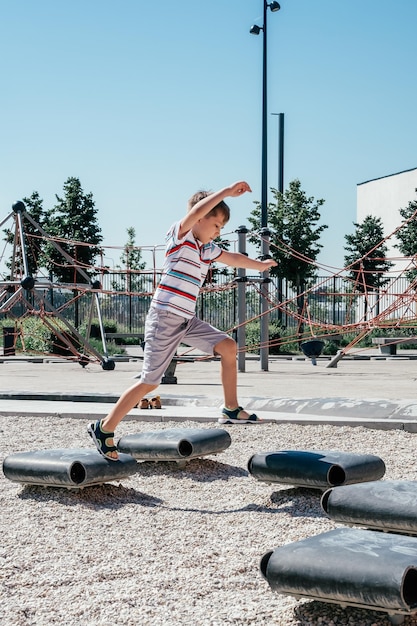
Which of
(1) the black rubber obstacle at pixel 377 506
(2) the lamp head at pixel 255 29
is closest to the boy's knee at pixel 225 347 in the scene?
(1) the black rubber obstacle at pixel 377 506

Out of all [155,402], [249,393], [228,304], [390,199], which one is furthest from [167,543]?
[390,199]

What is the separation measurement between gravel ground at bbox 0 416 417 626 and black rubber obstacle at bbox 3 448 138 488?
104 mm

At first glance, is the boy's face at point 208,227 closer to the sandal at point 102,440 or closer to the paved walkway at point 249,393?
the sandal at point 102,440

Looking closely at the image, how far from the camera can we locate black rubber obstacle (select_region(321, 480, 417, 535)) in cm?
349

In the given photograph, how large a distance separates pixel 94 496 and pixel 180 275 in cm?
135

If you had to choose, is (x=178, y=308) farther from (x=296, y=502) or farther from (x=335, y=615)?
(x=335, y=615)

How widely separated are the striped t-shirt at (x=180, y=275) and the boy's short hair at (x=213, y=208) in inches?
6.3

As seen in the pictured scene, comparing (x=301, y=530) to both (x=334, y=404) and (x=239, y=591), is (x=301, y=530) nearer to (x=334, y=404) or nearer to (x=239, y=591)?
(x=239, y=591)

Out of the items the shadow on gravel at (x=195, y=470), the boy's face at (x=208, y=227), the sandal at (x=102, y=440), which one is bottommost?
the shadow on gravel at (x=195, y=470)

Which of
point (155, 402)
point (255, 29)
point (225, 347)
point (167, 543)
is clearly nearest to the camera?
point (167, 543)

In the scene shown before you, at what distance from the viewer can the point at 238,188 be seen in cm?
466

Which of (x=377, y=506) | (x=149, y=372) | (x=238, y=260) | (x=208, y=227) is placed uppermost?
(x=208, y=227)

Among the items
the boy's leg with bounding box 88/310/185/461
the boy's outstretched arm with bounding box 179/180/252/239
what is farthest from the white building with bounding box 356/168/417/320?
the boy's outstretched arm with bounding box 179/180/252/239

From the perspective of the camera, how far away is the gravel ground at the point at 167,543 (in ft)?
9.39
